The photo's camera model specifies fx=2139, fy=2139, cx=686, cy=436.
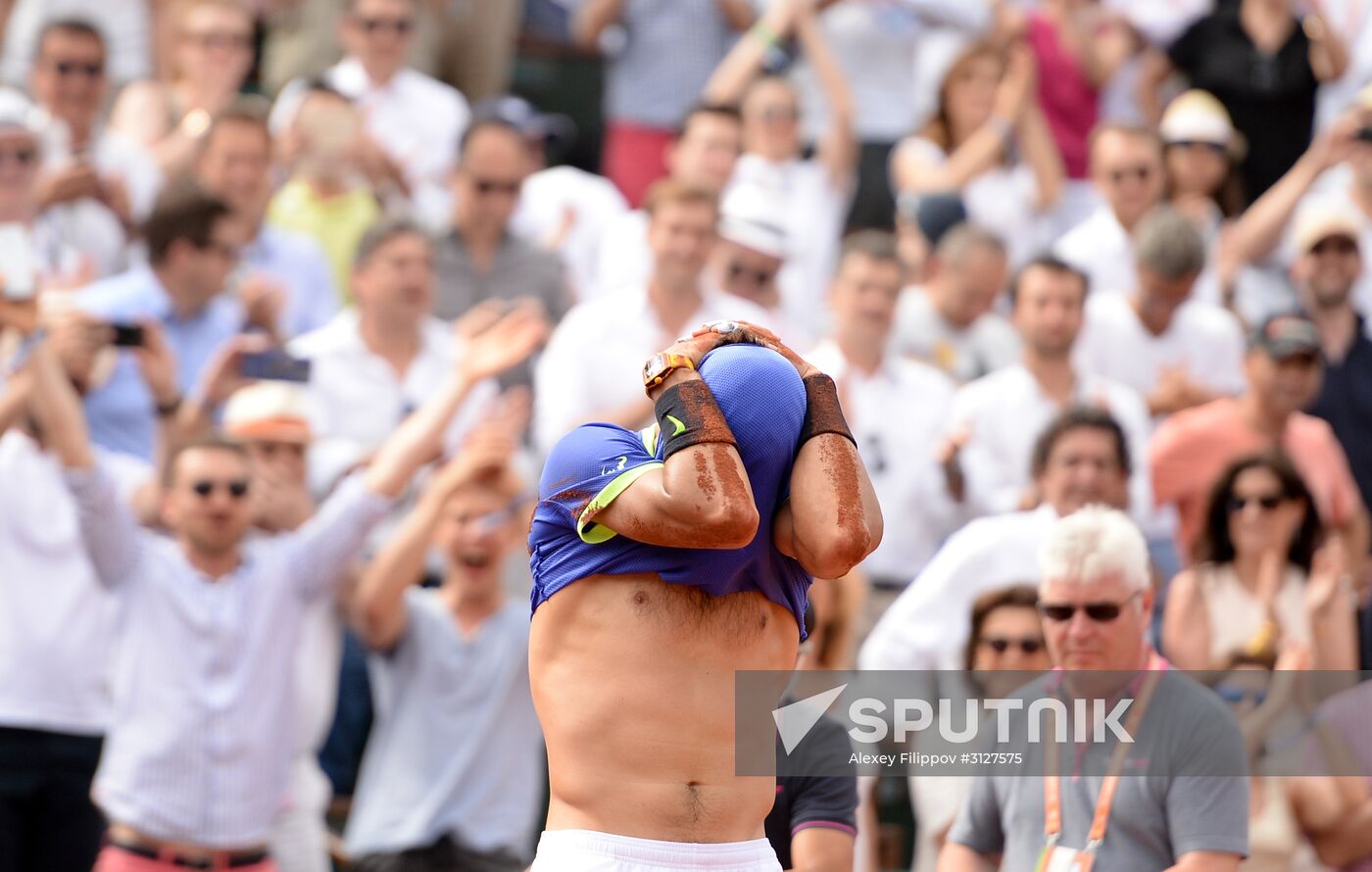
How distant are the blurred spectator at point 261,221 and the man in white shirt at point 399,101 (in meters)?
1.20

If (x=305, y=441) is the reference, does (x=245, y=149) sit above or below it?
above

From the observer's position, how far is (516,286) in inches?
392

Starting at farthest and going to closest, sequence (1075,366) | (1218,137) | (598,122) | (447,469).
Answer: (598,122) → (1218,137) → (1075,366) → (447,469)

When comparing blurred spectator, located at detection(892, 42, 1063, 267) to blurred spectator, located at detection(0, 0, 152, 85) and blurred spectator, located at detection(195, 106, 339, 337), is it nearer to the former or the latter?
blurred spectator, located at detection(195, 106, 339, 337)

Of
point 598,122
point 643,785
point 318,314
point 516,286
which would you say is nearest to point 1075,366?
point 516,286

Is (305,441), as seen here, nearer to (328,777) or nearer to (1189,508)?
(328,777)

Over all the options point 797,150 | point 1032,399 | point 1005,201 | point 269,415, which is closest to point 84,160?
point 269,415

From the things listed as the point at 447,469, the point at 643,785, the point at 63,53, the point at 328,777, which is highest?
the point at 63,53

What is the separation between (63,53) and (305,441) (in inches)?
121

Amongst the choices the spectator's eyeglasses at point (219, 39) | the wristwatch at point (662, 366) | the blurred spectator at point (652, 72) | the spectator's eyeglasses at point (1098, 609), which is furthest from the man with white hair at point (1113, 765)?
the blurred spectator at point (652, 72)

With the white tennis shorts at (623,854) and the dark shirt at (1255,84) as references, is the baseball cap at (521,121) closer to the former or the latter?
the dark shirt at (1255,84)

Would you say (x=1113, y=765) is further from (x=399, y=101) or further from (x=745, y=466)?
(x=399, y=101)

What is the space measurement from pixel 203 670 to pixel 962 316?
14.0 ft

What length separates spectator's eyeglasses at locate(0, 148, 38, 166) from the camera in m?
8.95
